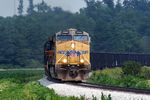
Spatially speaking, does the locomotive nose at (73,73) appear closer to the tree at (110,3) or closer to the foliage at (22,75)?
the foliage at (22,75)

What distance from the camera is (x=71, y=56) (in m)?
26.5

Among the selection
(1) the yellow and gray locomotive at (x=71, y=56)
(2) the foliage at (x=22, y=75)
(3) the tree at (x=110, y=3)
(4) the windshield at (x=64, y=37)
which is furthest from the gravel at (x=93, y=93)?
(3) the tree at (x=110, y=3)

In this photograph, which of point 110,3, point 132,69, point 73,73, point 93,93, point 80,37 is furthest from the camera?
point 110,3

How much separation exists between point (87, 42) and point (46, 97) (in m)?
11.7

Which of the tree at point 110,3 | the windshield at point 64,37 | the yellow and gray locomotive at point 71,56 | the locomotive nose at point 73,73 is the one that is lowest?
the locomotive nose at point 73,73

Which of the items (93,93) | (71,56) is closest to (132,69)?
(71,56)

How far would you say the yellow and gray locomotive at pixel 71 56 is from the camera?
2614cm

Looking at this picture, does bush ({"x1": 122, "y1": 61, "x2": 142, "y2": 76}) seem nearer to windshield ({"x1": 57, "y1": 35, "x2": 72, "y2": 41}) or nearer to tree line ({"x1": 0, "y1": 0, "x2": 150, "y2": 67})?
windshield ({"x1": 57, "y1": 35, "x2": 72, "y2": 41})

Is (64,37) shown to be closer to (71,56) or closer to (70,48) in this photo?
(70,48)

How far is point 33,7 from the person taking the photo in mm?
132375

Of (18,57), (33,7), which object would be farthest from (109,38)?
(33,7)

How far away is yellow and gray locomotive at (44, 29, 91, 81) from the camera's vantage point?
2614 cm

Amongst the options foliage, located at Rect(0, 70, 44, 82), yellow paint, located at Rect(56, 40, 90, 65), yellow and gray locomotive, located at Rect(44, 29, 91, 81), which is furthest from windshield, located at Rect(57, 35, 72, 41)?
foliage, located at Rect(0, 70, 44, 82)

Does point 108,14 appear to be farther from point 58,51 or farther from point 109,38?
point 58,51
